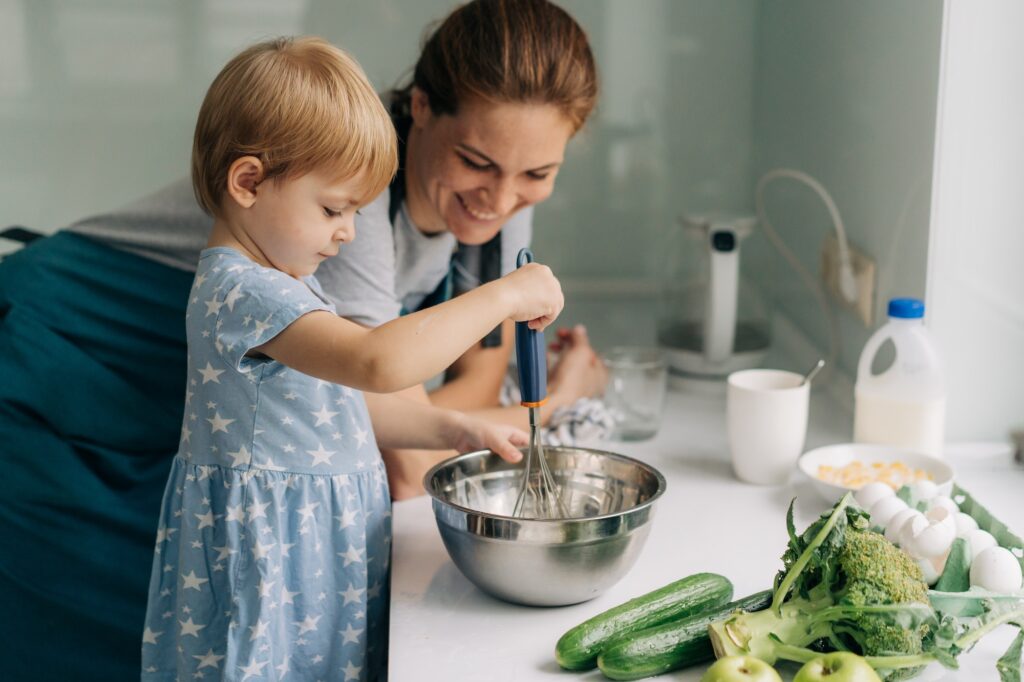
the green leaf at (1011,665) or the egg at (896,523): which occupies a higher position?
the egg at (896,523)

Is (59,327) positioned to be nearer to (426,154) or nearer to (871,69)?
(426,154)

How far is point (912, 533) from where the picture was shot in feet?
3.11

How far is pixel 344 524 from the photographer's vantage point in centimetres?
105

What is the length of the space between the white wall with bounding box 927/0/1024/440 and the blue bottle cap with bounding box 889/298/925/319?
0.09 metres

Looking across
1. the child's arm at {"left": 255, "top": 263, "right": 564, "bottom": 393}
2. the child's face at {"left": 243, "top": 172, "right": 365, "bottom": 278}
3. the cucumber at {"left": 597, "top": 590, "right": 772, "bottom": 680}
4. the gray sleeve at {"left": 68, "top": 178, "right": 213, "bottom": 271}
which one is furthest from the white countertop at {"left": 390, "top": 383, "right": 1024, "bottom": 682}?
Answer: the gray sleeve at {"left": 68, "top": 178, "right": 213, "bottom": 271}

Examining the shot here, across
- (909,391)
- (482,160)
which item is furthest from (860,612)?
(482,160)

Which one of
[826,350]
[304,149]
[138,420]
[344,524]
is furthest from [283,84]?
[826,350]

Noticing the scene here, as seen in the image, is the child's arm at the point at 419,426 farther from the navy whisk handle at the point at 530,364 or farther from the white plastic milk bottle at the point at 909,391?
the white plastic milk bottle at the point at 909,391

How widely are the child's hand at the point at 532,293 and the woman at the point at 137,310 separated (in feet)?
1.10

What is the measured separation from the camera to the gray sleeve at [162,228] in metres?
1.41

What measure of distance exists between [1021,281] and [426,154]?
29.5 inches

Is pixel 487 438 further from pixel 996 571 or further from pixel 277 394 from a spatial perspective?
pixel 996 571

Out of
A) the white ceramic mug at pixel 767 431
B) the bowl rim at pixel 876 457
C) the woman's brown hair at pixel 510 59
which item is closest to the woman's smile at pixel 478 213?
the woman's brown hair at pixel 510 59

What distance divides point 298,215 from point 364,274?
30cm
